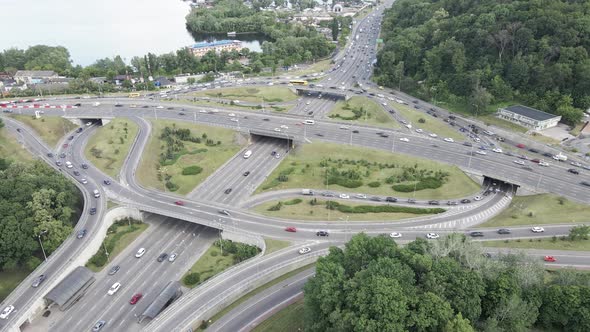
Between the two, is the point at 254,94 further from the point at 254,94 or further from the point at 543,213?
the point at 543,213

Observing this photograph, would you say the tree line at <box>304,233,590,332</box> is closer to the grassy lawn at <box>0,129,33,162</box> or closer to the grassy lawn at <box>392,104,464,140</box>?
the grassy lawn at <box>392,104,464,140</box>

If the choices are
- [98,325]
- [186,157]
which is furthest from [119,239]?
[186,157]

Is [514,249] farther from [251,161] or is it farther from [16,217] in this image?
[16,217]

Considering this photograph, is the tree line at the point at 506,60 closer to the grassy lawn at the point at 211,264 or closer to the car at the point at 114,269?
→ the grassy lawn at the point at 211,264

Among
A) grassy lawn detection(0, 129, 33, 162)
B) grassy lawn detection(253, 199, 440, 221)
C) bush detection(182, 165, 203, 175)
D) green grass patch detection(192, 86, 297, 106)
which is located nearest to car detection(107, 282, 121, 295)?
grassy lawn detection(253, 199, 440, 221)

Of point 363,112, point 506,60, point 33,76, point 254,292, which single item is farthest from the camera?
point 33,76

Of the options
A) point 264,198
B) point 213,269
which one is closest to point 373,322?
point 213,269

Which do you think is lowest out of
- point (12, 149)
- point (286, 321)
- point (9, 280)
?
point (9, 280)
